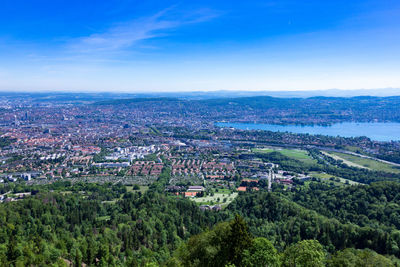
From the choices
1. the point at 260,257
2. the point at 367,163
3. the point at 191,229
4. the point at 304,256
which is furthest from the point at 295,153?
the point at 260,257

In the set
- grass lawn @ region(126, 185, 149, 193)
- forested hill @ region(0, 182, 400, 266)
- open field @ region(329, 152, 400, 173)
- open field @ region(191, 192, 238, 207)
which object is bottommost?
open field @ region(191, 192, 238, 207)

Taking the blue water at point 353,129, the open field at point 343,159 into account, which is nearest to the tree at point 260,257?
the open field at point 343,159

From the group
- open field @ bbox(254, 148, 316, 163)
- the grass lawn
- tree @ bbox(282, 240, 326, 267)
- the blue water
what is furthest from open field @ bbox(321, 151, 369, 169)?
tree @ bbox(282, 240, 326, 267)

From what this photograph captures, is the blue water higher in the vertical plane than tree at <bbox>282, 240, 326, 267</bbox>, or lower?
lower

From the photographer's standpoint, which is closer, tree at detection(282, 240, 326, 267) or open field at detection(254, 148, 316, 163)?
tree at detection(282, 240, 326, 267)

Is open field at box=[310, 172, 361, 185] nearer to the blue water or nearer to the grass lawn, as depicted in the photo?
the grass lawn

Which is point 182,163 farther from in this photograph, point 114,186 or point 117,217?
point 117,217

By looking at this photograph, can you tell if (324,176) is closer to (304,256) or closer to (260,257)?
(304,256)
